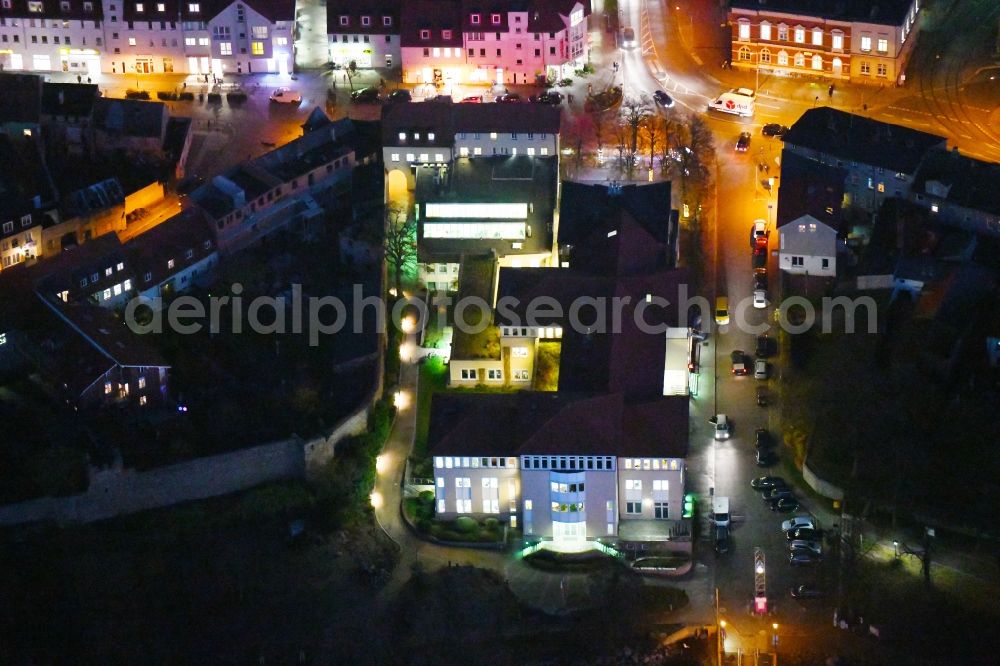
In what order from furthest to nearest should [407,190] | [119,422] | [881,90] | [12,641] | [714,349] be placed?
[881,90]
[407,190]
[714,349]
[119,422]
[12,641]

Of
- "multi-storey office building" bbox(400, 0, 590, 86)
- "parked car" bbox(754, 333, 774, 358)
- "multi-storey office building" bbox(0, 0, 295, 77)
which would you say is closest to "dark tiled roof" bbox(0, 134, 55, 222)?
"multi-storey office building" bbox(0, 0, 295, 77)

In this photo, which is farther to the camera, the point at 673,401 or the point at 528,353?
the point at 528,353

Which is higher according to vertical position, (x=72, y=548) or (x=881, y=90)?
(x=881, y=90)

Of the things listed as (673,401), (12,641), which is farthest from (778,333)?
(12,641)

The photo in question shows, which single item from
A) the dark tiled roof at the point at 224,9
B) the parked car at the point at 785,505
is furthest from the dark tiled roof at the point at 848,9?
the parked car at the point at 785,505

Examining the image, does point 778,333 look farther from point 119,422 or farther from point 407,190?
point 119,422

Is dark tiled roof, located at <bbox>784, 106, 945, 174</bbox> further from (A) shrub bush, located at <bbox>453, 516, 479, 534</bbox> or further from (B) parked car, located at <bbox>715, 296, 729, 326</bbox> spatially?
(A) shrub bush, located at <bbox>453, 516, 479, 534</bbox>

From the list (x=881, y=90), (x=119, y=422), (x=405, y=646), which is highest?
(x=881, y=90)

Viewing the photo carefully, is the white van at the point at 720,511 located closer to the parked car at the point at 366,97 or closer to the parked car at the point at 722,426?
the parked car at the point at 722,426
